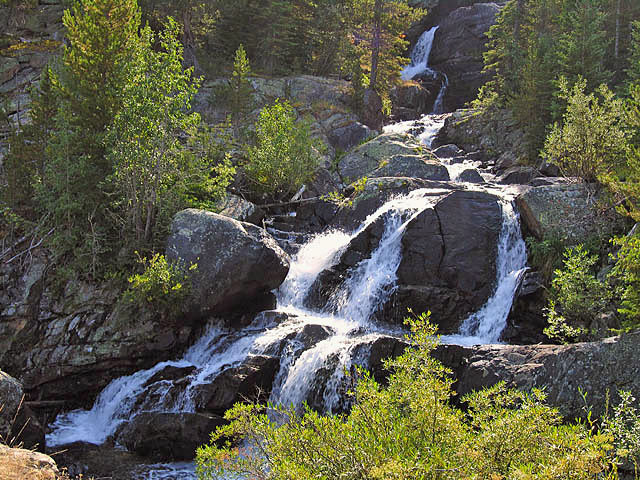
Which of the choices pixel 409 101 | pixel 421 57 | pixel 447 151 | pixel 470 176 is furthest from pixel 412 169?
pixel 421 57

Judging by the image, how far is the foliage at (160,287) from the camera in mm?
10906

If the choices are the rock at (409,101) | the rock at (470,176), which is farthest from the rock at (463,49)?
the rock at (470,176)

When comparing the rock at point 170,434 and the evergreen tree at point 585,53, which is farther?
the evergreen tree at point 585,53

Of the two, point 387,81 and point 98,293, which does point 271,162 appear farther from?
point 387,81

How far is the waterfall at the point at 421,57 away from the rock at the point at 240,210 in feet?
92.4

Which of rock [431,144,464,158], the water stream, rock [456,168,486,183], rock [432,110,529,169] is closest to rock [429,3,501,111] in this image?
rock [432,110,529,169]

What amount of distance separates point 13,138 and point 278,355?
10303 mm

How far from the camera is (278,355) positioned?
404 inches

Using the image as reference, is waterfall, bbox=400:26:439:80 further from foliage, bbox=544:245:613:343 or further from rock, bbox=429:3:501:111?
foliage, bbox=544:245:613:343

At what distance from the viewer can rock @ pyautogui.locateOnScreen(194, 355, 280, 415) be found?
9.48 m

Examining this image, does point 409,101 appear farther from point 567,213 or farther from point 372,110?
point 567,213

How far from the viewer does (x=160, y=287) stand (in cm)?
1105

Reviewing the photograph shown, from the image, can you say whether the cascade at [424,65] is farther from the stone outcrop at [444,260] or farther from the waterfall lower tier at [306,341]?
the stone outcrop at [444,260]

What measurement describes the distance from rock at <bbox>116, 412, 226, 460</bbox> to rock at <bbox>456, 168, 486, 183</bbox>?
14.8 meters
